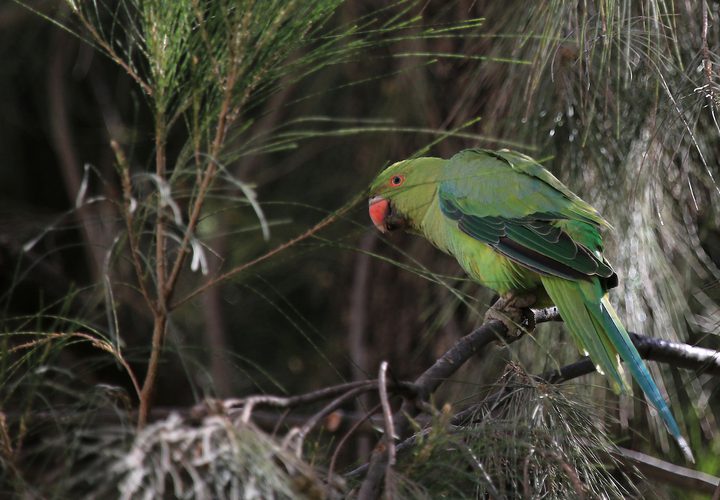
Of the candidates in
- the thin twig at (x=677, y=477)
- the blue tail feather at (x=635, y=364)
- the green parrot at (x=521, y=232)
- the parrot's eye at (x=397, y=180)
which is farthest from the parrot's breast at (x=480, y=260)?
the thin twig at (x=677, y=477)

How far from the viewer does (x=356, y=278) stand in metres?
3.23

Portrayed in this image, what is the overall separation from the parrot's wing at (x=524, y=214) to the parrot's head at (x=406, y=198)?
7cm

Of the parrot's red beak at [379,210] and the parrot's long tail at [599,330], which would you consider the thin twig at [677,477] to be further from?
the parrot's red beak at [379,210]

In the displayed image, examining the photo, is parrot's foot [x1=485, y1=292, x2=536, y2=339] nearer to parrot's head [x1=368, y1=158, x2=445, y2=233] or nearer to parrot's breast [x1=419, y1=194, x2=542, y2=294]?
parrot's breast [x1=419, y1=194, x2=542, y2=294]

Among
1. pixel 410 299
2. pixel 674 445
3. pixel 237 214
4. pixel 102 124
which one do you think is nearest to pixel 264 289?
pixel 237 214

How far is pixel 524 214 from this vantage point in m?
2.02

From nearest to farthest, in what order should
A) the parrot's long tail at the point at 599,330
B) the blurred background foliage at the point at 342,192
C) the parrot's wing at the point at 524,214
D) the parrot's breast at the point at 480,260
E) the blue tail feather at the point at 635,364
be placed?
the blurred background foliage at the point at 342,192 → the blue tail feather at the point at 635,364 → the parrot's long tail at the point at 599,330 → the parrot's wing at the point at 524,214 → the parrot's breast at the point at 480,260

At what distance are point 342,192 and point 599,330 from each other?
1.88 meters

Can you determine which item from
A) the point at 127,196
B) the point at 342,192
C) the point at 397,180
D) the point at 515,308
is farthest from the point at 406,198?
the point at 127,196

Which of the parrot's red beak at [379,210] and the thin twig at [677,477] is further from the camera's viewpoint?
the parrot's red beak at [379,210]

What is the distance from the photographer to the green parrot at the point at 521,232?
175 centimetres

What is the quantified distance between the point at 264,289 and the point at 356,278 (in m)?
0.52

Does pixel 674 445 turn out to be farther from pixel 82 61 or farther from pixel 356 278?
pixel 82 61

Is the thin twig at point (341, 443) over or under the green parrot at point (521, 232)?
over
